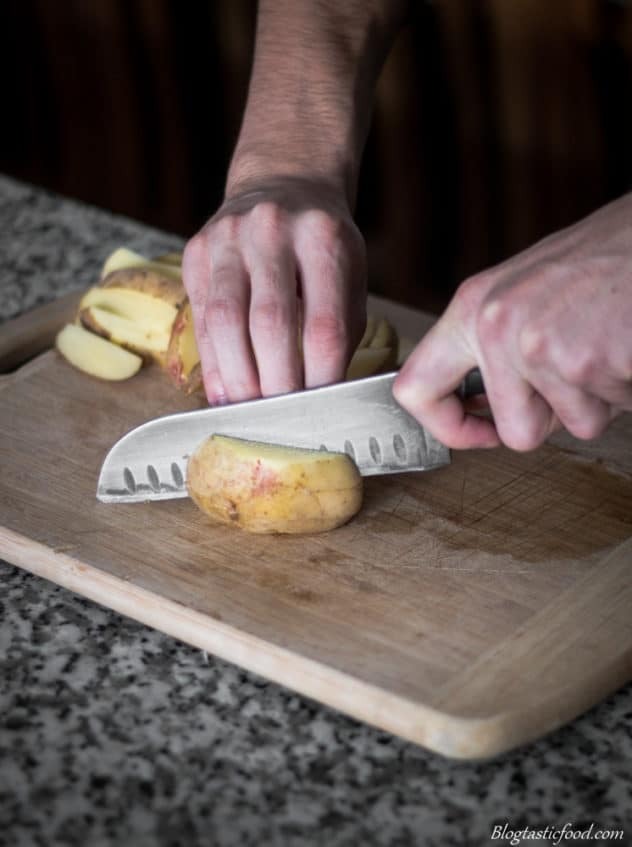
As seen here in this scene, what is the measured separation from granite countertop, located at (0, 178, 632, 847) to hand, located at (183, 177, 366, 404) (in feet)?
1.34

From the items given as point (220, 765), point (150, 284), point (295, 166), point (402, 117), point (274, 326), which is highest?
point (295, 166)

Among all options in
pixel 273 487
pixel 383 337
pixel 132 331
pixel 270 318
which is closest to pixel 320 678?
pixel 273 487

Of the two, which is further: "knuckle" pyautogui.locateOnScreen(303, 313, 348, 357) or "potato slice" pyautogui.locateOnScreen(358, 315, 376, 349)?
"potato slice" pyautogui.locateOnScreen(358, 315, 376, 349)

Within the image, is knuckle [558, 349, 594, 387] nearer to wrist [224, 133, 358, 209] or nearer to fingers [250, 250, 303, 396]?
fingers [250, 250, 303, 396]

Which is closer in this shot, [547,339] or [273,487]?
[547,339]

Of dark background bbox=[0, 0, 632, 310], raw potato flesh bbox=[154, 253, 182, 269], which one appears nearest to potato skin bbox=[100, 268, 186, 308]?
raw potato flesh bbox=[154, 253, 182, 269]

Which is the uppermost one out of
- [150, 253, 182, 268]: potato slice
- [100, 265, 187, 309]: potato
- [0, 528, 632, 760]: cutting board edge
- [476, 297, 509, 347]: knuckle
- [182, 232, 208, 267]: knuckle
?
[476, 297, 509, 347]: knuckle

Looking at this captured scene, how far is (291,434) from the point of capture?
174cm

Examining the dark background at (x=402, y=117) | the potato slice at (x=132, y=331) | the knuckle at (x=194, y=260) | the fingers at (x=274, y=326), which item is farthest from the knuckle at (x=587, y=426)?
the dark background at (x=402, y=117)

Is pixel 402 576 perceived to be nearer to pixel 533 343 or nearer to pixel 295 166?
pixel 533 343

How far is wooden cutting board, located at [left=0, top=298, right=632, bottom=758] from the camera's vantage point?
1.40 m

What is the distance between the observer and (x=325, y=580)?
1.61 meters

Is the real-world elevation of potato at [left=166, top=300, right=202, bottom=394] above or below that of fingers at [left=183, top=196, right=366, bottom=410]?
below

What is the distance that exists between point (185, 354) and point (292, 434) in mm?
365
